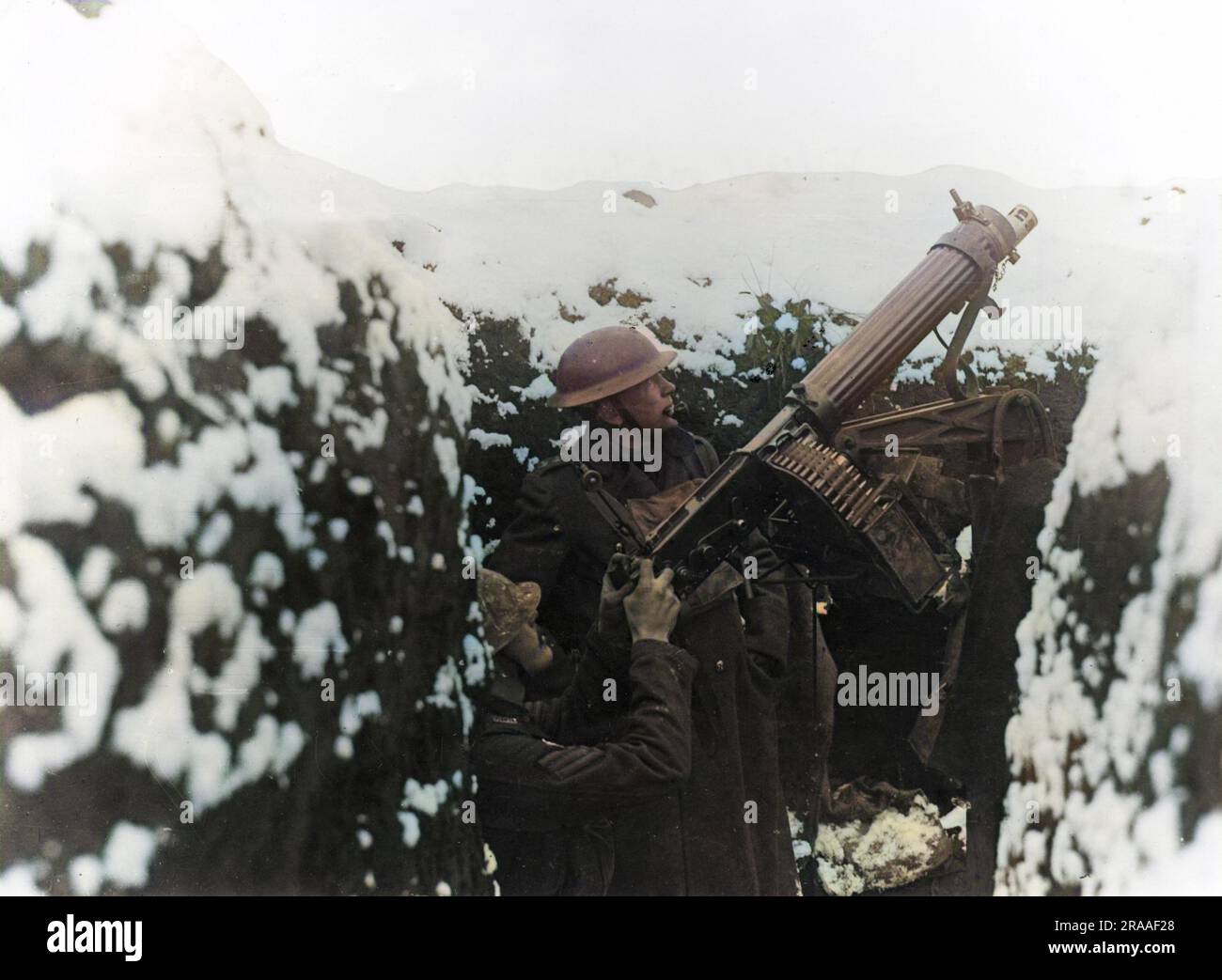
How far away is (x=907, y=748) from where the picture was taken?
416cm

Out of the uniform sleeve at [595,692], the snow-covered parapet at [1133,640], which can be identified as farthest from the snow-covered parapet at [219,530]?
the snow-covered parapet at [1133,640]

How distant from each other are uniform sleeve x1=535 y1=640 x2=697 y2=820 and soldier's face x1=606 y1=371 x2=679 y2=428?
71 centimetres

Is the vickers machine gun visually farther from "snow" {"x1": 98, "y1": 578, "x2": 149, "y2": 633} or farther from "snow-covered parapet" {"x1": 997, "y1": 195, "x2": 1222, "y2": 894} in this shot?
"snow" {"x1": 98, "y1": 578, "x2": 149, "y2": 633}

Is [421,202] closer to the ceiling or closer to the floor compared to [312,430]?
closer to the ceiling

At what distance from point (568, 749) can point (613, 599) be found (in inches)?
19.5

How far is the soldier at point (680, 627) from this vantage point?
4051mm

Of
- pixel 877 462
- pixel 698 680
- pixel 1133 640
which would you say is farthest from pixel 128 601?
pixel 1133 640

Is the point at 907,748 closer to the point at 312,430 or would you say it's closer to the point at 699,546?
the point at 699,546

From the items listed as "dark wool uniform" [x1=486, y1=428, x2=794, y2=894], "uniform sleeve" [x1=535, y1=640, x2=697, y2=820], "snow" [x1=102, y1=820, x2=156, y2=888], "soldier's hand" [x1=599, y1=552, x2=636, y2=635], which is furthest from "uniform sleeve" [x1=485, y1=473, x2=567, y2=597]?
"snow" [x1=102, y1=820, x2=156, y2=888]

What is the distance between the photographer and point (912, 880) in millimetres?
4184

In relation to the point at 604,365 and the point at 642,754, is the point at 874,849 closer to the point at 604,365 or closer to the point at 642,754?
the point at 642,754
